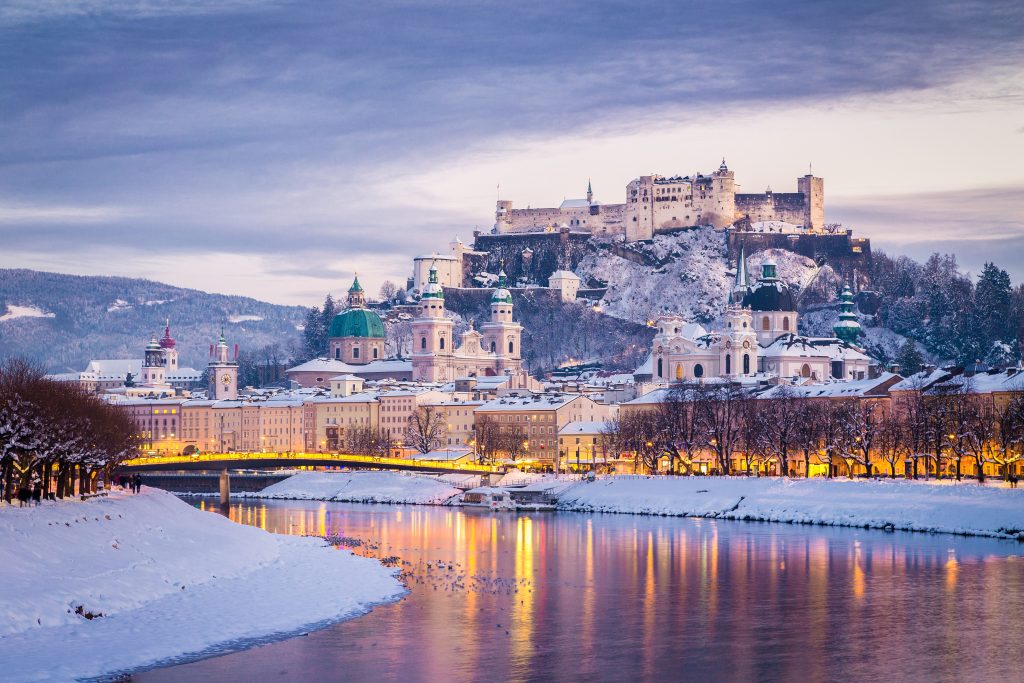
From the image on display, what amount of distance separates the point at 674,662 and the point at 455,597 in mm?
10649

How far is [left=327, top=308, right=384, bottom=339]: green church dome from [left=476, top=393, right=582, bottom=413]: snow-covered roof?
4985 centimetres

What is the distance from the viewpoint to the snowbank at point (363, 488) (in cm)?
9562

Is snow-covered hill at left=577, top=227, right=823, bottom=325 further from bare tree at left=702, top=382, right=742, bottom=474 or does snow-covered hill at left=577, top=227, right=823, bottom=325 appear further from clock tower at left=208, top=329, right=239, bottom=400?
bare tree at left=702, top=382, right=742, bottom=474

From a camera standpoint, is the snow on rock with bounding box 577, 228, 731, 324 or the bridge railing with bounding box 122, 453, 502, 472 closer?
the bridge railing with bounding box 122, 453, 502, 472

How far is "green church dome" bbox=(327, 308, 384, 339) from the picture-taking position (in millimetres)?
185875

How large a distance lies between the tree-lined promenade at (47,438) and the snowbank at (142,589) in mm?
1911

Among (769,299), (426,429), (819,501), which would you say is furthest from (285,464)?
(769,299)

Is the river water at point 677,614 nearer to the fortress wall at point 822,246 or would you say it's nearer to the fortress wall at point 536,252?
the fortress wall at point 822,246

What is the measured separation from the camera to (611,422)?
122 metres

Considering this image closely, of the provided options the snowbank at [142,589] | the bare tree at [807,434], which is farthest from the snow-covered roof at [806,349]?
the snowbank at [142,589]

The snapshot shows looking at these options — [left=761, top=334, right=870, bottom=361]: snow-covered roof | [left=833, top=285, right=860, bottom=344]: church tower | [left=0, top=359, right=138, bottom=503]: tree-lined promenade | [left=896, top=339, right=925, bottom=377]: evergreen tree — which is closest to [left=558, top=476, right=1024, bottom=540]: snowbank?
[left=0, top=359, right=138, bottom=503]: tree-lined promenade

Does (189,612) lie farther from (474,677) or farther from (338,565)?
(338,565)

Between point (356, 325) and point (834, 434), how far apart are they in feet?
340

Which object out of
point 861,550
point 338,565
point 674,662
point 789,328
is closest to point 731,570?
point 861,550
